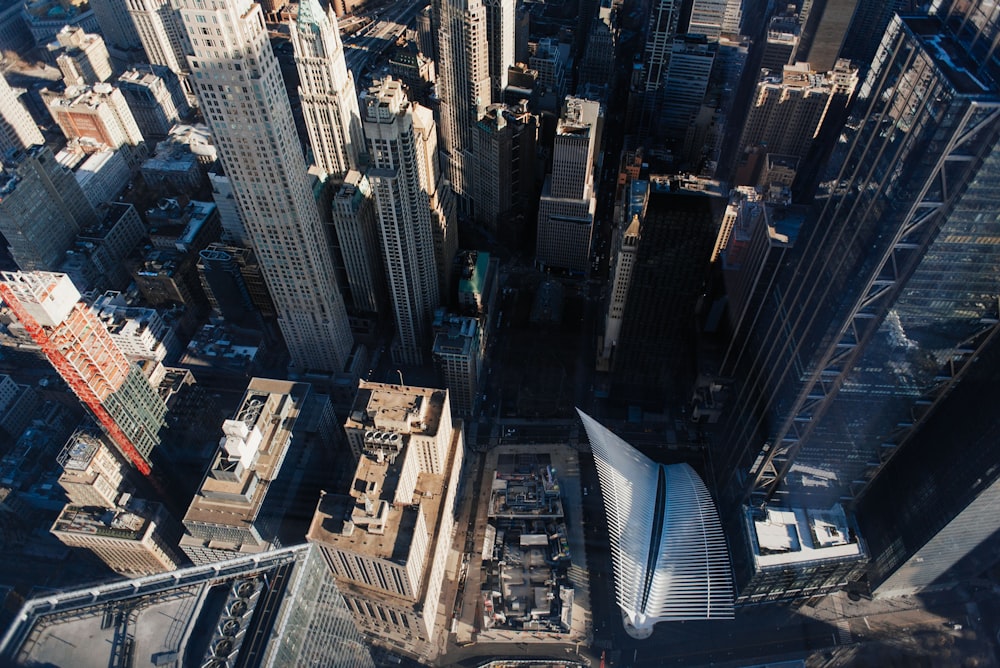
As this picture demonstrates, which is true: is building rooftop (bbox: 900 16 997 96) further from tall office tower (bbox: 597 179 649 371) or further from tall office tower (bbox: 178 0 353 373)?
tall office tower (bbox: 178 0 353 373)

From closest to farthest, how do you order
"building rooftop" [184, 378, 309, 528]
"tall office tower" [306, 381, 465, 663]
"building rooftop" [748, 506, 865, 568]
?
1. "tall office tower" [306, 381, 465, 663]
2. "building rooftop" [184, 378, 309, 528]
3. "building rooftop" [748, 506, 865, 568]

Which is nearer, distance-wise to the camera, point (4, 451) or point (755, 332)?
point (755, 332)

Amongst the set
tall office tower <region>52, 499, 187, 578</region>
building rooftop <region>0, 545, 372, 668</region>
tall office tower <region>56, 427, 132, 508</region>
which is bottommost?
building rooftop <region>0, 545, 372, 668</region>

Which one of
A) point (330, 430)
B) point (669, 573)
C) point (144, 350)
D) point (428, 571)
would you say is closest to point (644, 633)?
point (669, 573)

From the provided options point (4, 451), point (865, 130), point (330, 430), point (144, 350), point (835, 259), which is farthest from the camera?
point (144, 350)

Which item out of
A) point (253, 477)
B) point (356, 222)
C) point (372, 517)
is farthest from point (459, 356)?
point (253, 477)

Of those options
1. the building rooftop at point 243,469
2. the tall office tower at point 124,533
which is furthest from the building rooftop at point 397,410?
the tall office tower at point 124,533

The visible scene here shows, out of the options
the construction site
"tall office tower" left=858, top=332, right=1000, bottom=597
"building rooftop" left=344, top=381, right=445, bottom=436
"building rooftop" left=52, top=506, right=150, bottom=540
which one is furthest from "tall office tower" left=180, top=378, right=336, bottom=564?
"tall office tower" left=858, top=332, right=1000, bottom=597

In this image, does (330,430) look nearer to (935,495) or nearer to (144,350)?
(144,350)
